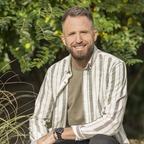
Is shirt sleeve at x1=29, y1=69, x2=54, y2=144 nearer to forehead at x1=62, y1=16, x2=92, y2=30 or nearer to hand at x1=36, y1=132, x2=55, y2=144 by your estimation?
hand at x1=36, y1=132, x2=55, y2=144

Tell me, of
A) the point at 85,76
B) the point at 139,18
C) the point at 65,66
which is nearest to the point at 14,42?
the point at 65,66

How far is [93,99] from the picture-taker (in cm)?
297

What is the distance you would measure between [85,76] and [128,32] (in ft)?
4.62

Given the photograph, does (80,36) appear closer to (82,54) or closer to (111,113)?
(82,54)

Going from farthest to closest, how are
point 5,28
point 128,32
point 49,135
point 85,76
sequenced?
point 128,32
point 5,28
point 85,76
point 49,135

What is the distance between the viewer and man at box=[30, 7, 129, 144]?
2.77m

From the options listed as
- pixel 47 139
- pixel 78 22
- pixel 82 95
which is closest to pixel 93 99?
pixel 82 95

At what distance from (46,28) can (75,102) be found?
1.12 m

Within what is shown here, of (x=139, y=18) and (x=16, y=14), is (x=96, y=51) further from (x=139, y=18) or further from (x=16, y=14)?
(x=139, y=18)

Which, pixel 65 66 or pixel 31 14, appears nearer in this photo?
pixel 65 66

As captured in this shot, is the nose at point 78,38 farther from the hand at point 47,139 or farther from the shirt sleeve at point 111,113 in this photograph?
the hand at point 47,139

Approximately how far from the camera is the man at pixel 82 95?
2.77 m

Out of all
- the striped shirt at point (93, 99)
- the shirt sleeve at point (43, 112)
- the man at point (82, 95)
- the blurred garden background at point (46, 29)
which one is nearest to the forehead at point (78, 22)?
the man at point (82, 95)

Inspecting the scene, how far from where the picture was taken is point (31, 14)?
384 centimetres
